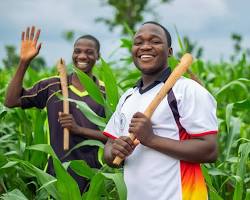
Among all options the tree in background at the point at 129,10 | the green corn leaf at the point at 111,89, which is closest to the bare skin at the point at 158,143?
the green corn leaf at the point at 111,89

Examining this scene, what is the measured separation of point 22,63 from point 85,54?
0.32m

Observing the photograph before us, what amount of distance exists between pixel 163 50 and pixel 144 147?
0.31 metres

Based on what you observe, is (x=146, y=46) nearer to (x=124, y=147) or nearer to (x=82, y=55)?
(x=124, y=147)

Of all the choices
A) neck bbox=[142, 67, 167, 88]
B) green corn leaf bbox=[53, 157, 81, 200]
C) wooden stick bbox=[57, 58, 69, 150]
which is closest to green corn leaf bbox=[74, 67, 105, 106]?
wooden stick bbox=[57, 58, 69, 150]

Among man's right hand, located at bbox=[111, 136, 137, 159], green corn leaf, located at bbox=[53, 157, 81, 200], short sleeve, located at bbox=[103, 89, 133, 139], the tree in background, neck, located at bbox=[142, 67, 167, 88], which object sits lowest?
green corn leaf, located at bbox=[53, 157, 81, 200]

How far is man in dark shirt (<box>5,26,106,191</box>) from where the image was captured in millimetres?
2877

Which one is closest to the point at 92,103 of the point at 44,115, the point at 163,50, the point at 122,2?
the point at 44,115

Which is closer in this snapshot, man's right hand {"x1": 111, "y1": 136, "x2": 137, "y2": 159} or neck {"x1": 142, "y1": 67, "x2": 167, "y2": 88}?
man's right hand {"x1": 111, "y1": 136, "x2": 137, "y2": 159}

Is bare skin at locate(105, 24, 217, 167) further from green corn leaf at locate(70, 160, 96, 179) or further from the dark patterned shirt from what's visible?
the dark patterned shirt

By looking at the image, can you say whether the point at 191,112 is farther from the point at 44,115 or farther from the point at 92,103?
the point at 44,115

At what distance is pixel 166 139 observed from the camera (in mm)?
1876

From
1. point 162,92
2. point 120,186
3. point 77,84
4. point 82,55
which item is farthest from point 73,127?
point 162,92

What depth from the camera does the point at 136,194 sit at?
1.95 meters

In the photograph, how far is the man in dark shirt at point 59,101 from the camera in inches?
113
